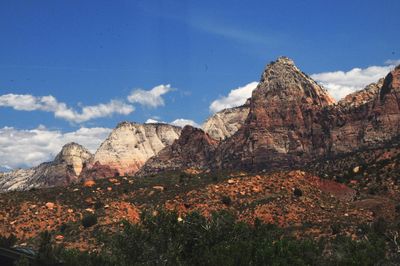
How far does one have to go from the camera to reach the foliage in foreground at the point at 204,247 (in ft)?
112

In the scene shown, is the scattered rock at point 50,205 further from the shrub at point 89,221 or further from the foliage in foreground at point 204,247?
the foliage in foreground at point 204,247

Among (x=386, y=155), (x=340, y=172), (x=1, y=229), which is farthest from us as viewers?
(x=386, y=155)

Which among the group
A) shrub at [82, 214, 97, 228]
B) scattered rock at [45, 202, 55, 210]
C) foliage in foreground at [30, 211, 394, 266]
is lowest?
foliage in foreground at [30, 211, 394, 266]

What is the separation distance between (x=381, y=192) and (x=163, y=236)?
193 feet

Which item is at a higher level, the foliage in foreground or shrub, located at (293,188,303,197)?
shrub, located at (293,188,303,197)

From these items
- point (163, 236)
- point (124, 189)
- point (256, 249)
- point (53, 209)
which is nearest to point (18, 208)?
point (53, 209)

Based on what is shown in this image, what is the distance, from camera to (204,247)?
4019cm

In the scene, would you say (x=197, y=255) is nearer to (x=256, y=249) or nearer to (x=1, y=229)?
(x=256, y=249)

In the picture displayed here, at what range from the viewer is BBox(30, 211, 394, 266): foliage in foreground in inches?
1342

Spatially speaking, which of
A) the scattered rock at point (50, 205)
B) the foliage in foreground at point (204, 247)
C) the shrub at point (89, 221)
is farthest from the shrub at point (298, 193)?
the scattered rock at point (50, 205)

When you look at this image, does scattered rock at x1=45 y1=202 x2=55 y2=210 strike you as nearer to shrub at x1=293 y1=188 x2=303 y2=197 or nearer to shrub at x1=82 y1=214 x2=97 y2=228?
shrub at x1=82 y1=214 x2=97 y2=228

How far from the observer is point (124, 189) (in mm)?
101875

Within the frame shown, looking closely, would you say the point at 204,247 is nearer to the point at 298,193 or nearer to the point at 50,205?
the point at 298,193

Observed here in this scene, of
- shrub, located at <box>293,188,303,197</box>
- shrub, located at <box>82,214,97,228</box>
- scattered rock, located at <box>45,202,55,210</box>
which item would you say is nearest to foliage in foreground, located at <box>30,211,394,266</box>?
shrub, located at <box>82,214,97,228</box>
